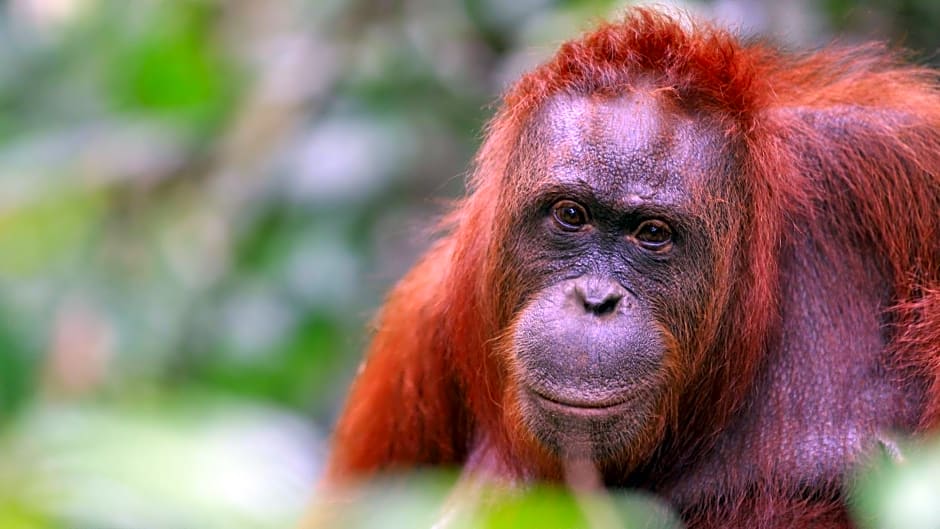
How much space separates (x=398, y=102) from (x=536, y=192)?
6.57 feet

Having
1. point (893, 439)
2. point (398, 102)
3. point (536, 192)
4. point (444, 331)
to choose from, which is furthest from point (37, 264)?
point (398, 102)

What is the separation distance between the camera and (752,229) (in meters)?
2.71

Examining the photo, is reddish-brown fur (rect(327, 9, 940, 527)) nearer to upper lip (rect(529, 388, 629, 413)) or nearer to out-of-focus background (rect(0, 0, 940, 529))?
upper lip (rect(529, 388, 629, 413))

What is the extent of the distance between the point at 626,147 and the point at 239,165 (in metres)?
2.03

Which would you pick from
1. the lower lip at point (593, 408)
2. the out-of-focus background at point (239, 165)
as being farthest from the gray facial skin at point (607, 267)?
the out-of-focus background at point (239, 165)

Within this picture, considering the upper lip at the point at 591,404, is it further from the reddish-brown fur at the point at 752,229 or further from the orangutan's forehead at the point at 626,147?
the orangutan's forehead at the point at 626,147

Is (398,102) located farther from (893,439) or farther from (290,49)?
(893,439)

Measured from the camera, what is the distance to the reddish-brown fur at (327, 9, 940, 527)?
2.67 m

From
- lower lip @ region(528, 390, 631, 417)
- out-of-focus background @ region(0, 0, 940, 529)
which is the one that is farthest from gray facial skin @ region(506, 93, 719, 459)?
out-of-focus background @ region(0, 0, 940, 529)

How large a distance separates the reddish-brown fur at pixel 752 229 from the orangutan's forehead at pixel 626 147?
5cm

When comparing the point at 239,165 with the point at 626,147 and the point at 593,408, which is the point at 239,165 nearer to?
the point at 626,147

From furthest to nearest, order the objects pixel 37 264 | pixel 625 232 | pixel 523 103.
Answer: pixel 523 103, pixel 625 232, pixel 37 264

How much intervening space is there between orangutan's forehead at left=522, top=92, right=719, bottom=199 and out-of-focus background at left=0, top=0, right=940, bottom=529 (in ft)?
1.75

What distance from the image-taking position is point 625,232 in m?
2.58
